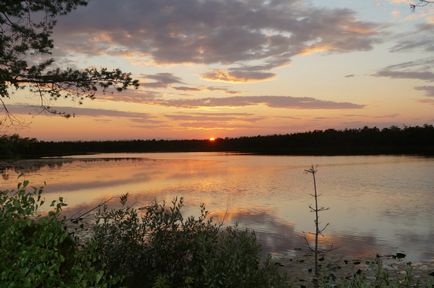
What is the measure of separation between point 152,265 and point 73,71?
27.1 feet

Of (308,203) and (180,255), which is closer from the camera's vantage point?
(180,255)

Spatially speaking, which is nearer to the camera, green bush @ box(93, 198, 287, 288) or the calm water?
green bush @ box(93, 198, 287, 288)

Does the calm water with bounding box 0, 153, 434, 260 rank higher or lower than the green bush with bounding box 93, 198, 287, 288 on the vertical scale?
lower

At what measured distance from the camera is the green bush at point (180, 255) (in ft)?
35.5

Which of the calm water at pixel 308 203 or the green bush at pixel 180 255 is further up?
the green bush at pixel 180 255

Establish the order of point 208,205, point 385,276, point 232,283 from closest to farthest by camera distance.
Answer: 1. point 385,276
2. point 232,283
3. point 208,205

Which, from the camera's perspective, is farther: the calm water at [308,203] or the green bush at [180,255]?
the calm water at [308,203]

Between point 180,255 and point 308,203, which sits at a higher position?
point 180,255

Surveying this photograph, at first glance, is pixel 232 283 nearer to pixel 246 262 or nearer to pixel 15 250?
pixel 246 262

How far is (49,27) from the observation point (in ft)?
56.2

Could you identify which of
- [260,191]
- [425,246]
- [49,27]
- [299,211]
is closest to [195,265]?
[49,27]

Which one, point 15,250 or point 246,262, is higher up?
point 15,250

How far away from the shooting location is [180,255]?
12375 mm

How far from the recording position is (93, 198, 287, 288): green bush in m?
10.8
